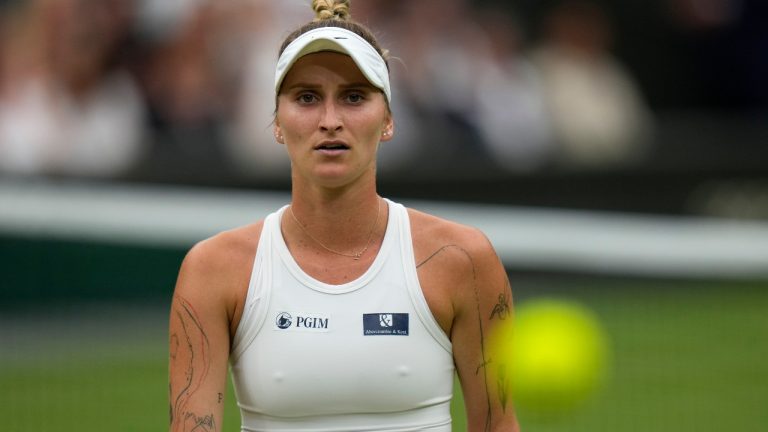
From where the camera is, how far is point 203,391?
4379 millimetres

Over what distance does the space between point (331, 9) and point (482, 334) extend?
1.10 m

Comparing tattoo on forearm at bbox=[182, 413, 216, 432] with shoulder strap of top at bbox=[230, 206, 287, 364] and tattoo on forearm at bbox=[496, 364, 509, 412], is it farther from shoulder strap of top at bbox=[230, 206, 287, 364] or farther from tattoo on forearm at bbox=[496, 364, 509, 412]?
tattoo on forearm at bbox=[496, 364, 509, 412]

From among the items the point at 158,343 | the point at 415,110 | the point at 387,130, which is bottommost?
the point at 387,130

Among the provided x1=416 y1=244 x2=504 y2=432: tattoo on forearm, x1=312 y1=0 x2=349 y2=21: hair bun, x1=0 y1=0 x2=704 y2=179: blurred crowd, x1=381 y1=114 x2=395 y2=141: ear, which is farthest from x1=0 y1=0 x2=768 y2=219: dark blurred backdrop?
x1=416 y1=244 x2=504 y2=432: tattoo on forearm

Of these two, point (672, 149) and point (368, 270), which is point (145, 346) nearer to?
point (672, 149)

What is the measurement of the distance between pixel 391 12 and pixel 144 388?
15.3 feet

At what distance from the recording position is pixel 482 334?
14.8 ft

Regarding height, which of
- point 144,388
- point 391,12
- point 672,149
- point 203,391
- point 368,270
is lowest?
point 203,391

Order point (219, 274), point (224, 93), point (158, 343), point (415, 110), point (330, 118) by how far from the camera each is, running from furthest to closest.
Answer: point (415, 110), point (224, 93), point (158, 343), point (219, 274), point (330, 118)

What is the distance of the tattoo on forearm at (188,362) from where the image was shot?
14.3ft

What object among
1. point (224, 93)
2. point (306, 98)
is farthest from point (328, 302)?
point (224, 93)

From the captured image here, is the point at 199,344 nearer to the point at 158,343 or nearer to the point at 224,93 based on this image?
the point at 158,343

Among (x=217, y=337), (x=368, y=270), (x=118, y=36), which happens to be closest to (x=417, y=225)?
(x=368, y=270)

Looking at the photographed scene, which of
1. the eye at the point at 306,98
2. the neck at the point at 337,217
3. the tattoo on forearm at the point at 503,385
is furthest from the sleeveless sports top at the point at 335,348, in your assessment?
the eye at the point at 306,98
